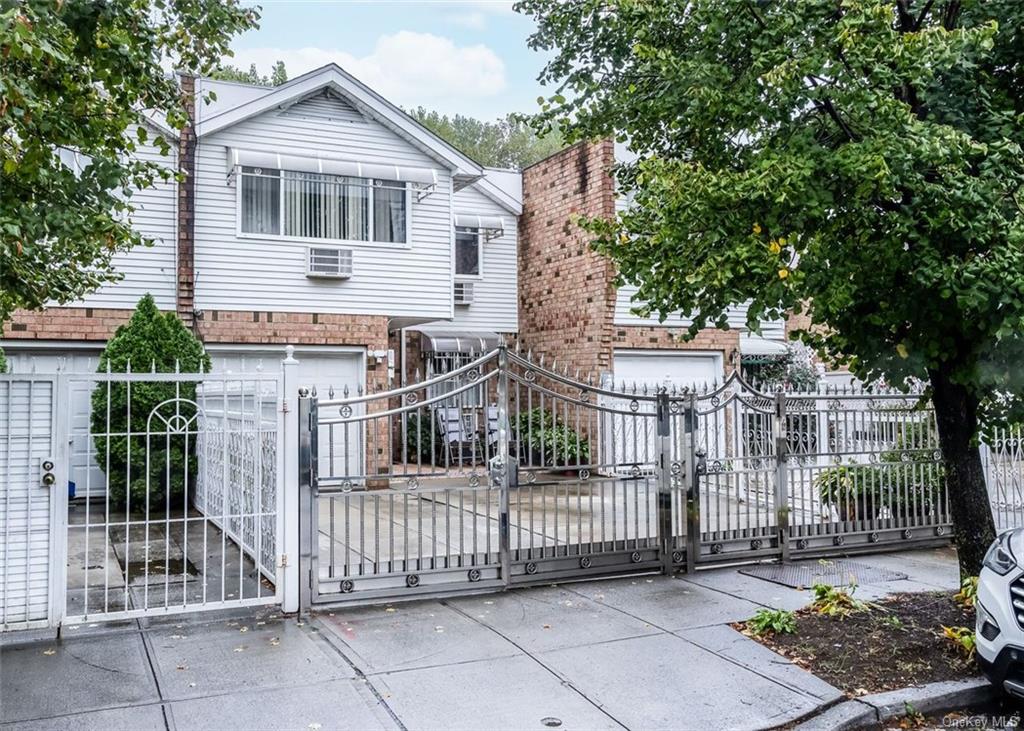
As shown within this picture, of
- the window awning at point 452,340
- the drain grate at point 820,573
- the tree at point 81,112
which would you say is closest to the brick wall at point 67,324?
the window awning at point 452,340

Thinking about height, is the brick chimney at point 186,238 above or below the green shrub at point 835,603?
above

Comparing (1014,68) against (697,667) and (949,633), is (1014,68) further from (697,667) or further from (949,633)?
(697,667)

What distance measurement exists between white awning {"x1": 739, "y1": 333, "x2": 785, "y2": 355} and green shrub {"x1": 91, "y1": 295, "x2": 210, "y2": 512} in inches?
467

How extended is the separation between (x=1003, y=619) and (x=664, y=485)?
3.46m

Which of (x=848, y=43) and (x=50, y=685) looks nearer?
(x=50, y=685)

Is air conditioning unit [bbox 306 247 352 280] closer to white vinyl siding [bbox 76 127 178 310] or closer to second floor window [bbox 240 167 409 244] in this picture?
second floor window [bbox 240 167 409 244]

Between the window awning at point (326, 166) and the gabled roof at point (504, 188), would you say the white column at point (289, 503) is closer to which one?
the window awning at point (326, 166)

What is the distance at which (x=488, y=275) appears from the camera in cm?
1817

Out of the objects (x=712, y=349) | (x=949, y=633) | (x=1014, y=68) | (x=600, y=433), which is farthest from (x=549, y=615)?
(x=712, y=349)

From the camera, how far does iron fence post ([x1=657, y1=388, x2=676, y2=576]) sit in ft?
25.5

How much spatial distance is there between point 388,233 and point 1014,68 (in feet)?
33.0

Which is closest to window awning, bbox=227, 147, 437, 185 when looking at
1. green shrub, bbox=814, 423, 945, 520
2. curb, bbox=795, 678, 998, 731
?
green shrub, bbox=814, 423, 945, 520

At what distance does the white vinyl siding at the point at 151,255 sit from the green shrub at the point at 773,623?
10.4 metres

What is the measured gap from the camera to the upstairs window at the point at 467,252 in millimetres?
17750
